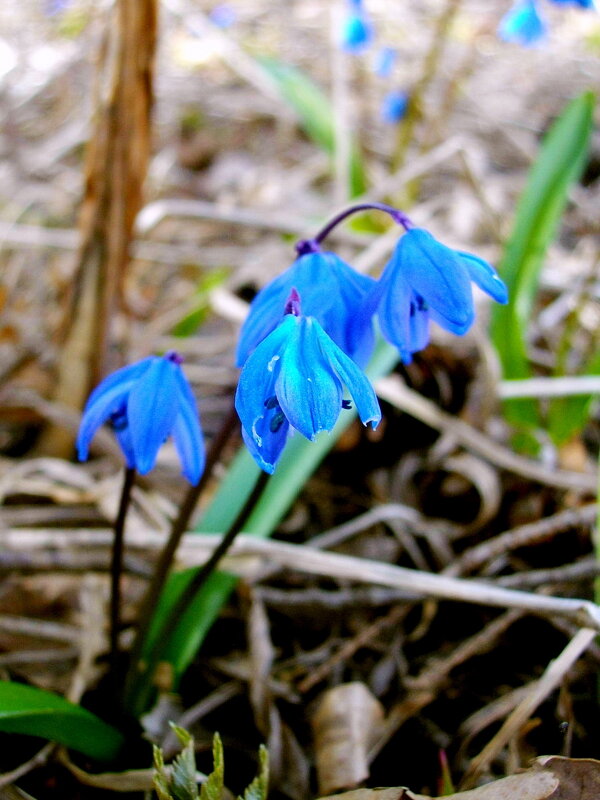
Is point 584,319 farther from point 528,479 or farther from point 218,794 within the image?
point 218,794

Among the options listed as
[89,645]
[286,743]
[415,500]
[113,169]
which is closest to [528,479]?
[415,500]

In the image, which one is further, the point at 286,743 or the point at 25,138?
the point at 25,138

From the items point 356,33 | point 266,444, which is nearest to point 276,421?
point 266,444

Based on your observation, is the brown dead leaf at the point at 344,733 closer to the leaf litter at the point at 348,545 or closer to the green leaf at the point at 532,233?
the leaf litter at the point at 348,545

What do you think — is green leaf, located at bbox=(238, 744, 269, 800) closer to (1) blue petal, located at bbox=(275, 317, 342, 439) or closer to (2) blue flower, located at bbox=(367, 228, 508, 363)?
(1) blue petal, located at bbox=(275, 317, 342, 439)

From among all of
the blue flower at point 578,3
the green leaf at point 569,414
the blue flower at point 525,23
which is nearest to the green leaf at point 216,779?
the green leaf at point 569,414

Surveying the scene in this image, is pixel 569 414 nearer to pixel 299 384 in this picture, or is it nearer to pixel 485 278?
pixel 485 278
